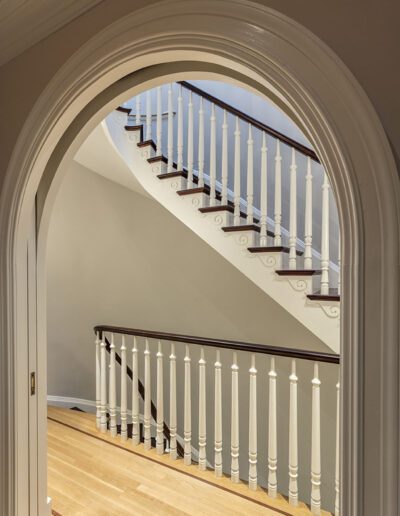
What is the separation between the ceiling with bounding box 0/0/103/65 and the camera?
104cm

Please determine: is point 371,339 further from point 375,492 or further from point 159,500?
point 159,500

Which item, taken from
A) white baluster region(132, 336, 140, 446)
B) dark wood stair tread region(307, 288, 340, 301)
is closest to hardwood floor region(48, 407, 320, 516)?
white baluster region(132, 336, 140, 446)

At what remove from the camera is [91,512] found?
186 centimetres

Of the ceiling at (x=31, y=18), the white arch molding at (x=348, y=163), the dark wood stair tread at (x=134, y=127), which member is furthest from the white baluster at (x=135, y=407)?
the white arch molding at (x=348, y=163)

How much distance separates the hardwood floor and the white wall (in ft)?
3.78

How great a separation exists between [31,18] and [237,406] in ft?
6.98

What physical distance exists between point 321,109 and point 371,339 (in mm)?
454

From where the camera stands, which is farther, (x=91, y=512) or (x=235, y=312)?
(x=235, y=312)

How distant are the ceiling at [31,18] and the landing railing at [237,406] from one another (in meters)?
1.73

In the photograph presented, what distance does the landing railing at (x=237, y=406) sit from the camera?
1887 mm

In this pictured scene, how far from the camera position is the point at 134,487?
2070mm

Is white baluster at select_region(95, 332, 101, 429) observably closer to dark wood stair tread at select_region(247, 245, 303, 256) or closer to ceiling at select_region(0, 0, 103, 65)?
dark wood stair tread at select_region(247, 245, 303, 256)

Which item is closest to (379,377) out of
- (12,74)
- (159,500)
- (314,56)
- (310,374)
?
(314,56)

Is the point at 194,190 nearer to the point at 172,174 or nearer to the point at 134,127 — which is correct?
the point at 172,174
